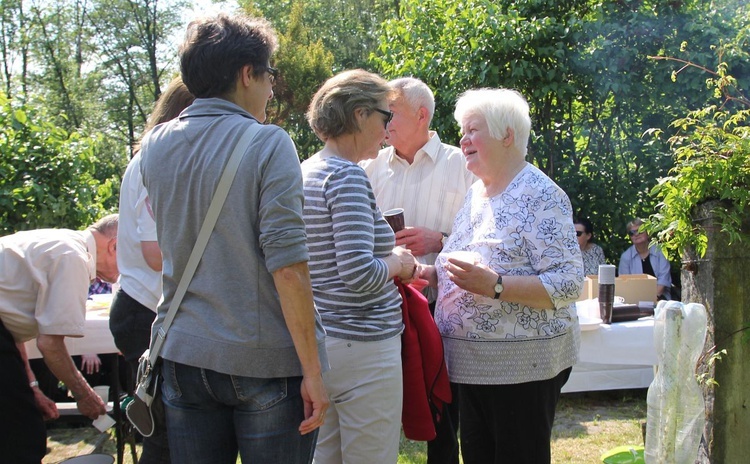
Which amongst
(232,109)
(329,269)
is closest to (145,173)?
(232,109)

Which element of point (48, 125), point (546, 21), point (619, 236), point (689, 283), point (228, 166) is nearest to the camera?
point (228, 166)

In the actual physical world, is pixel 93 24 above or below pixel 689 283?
above

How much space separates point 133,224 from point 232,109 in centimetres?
113

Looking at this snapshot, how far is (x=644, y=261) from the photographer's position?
7047 millimetres

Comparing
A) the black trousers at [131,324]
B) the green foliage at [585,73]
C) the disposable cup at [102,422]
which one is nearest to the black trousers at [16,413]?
the black trousers at [131,324]

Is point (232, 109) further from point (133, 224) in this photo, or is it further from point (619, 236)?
point (619, 236)

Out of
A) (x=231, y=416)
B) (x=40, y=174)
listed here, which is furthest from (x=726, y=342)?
(x=40, y=174)

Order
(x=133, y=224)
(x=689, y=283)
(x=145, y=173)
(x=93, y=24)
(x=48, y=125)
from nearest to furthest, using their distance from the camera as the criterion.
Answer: (x=145, y=173) < (x=133, y=224) < (x=689, y=283) < (x=48, y=125) < (x=93, y=24)

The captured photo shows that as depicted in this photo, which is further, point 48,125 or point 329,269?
point 48,125

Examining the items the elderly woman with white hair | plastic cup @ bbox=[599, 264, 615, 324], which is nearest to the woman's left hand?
the elderly woman with white hair

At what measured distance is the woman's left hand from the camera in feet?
7.86

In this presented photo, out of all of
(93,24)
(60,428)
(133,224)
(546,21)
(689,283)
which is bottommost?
(60,428)

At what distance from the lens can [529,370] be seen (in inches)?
97.1

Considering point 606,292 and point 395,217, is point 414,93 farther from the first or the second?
point 606,292
